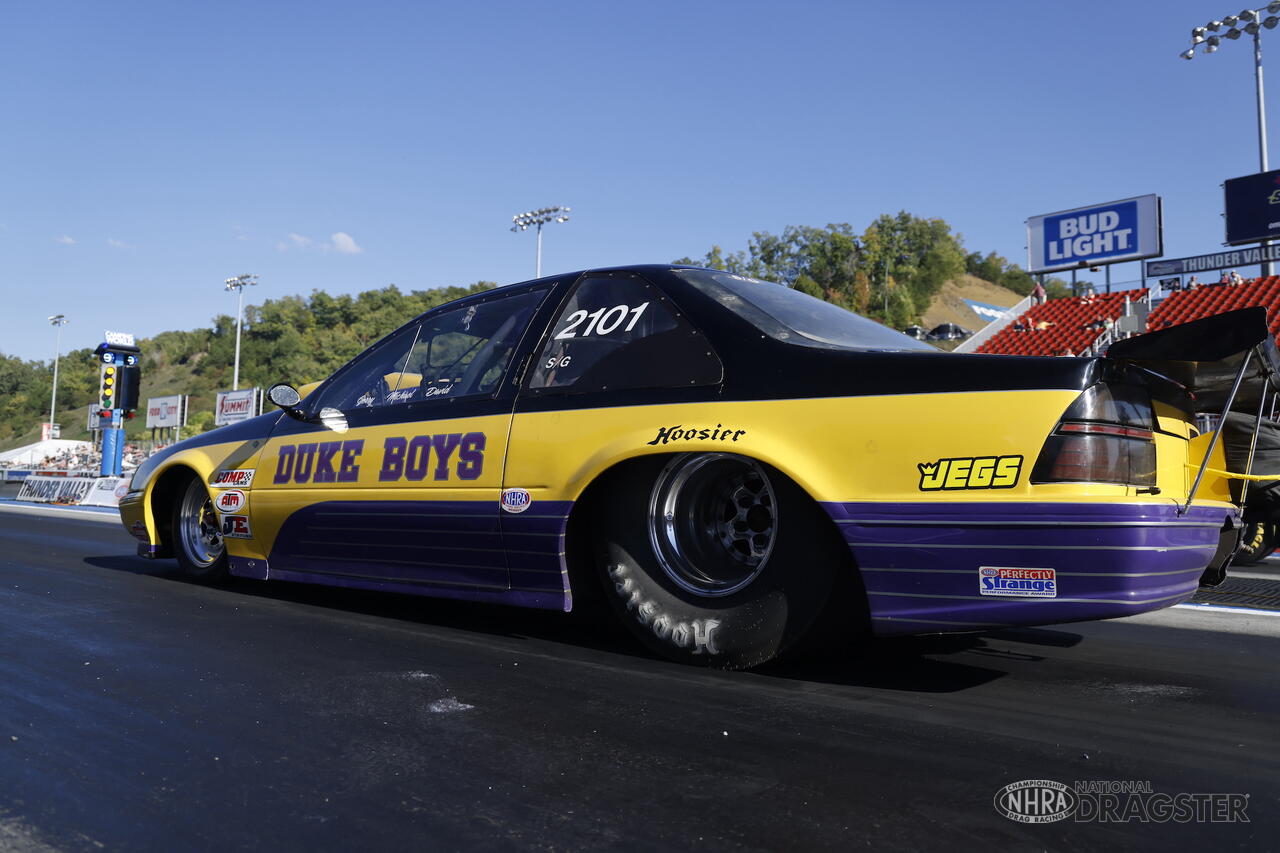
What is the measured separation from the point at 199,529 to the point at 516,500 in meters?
2.83

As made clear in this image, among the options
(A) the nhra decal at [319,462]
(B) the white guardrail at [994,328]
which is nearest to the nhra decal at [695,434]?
(A) the nhra decal at [319,462]

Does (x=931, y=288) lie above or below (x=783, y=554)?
above

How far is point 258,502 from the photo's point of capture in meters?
4.62

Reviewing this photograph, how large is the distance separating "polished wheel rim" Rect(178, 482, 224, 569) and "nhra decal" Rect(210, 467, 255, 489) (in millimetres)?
283

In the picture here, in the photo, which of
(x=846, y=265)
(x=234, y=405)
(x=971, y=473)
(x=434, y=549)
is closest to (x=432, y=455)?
(x=434, y=549)

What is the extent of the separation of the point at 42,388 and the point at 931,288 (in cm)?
10254

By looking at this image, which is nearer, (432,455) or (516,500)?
(516,500)

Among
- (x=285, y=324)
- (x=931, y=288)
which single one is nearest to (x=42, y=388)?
(x=285, y=324)

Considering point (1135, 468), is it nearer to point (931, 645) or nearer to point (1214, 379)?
point (1214, 379)

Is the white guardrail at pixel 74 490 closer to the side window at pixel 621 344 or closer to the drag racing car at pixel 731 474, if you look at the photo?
the drag racing car at pixel 731 474

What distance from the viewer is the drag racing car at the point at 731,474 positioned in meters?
2.50

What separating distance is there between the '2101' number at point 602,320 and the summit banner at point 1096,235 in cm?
3097

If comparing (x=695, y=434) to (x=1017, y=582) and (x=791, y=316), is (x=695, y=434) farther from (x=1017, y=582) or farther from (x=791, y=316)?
(x=1017, y=582)

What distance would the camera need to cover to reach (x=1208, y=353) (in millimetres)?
2496
